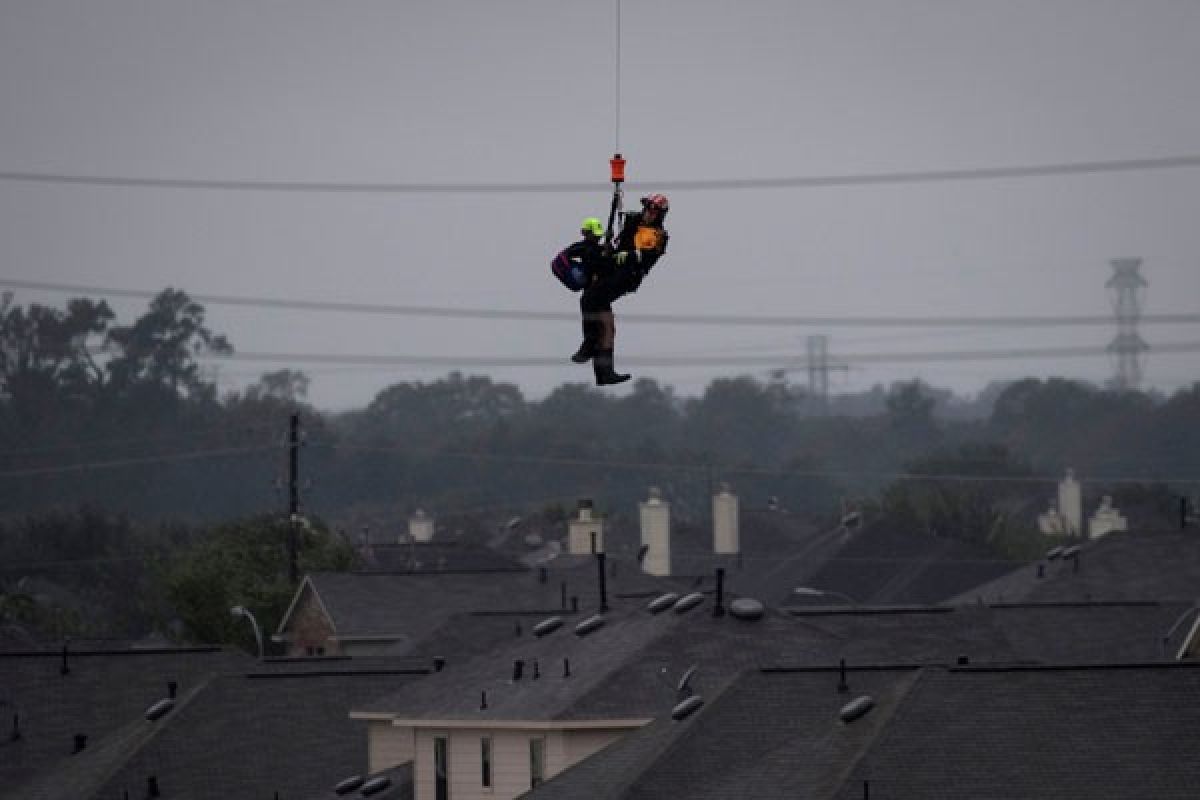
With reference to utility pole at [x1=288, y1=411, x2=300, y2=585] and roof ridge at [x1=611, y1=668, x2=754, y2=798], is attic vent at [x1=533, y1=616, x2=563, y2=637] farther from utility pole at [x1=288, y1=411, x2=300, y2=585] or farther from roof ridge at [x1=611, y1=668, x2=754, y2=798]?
utility pole at [x1=288, y1=411, x2=300, y2=585]

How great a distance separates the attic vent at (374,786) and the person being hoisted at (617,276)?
807 inches

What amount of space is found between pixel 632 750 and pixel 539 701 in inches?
260

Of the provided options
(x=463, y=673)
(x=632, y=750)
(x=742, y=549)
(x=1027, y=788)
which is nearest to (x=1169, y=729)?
(x=1027, y=788)

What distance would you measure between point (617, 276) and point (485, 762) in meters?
20.6

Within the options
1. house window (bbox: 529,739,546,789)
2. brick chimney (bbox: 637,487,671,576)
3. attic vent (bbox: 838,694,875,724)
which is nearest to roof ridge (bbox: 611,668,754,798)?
attic vent (bbox: 838,694,875,724)

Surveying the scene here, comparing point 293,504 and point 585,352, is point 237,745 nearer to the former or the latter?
point 585,352

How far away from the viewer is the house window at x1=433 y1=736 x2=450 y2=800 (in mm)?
55250

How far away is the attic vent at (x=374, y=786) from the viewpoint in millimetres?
55031

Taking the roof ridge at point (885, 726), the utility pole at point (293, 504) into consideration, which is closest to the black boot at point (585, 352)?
the roof ridge at point (885, 726)

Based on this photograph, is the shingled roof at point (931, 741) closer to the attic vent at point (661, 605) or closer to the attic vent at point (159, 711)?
the attic vent at point (661, 605)

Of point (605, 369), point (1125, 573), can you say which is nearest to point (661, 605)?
point (605, 369)

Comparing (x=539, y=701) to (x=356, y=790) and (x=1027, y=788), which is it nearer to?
(x=356, y=790)

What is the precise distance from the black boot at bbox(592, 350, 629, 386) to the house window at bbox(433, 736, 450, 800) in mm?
20314

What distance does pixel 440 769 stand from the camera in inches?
2188
